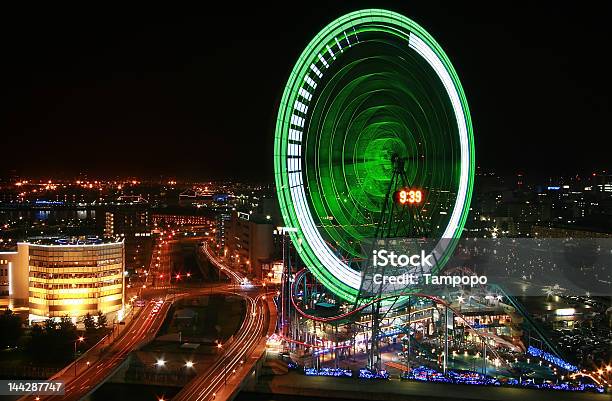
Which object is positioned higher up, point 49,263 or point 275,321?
point 49,263

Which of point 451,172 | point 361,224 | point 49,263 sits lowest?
point 49,263

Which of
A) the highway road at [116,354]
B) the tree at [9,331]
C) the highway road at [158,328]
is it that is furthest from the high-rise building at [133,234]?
the tree at [9,331]

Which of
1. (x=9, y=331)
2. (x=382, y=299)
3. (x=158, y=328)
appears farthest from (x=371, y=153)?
(x=9, y=331)

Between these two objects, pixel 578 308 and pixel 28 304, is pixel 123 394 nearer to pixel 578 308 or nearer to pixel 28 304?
pixel 28 304

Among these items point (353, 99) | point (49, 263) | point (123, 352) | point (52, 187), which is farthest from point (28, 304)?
point (52, 187)

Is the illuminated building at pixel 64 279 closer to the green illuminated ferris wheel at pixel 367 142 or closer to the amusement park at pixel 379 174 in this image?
the amusement park at pixel 379 174

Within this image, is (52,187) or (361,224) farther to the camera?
(52,187)

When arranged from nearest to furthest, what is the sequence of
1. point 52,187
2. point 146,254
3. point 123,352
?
point 123,352, point 146,254, point 52,187
